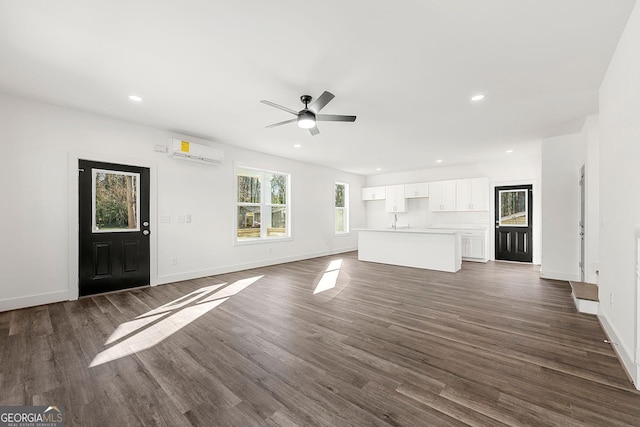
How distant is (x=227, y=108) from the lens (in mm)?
3719

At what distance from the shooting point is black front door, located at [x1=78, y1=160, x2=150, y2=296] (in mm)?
3932

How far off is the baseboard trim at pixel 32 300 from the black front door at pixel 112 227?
225mm

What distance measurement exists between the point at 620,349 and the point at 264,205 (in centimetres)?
590

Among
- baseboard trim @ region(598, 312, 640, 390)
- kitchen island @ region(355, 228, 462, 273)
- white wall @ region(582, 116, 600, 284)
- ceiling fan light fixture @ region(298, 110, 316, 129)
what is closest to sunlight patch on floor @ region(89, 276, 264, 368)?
ceiling fan light fixture @ region(298, 110, 316, 129)

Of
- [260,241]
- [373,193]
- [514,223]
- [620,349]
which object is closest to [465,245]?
[514,223]

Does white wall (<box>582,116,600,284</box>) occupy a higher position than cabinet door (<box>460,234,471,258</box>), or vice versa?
white wall (<box>582,116,600,284</box>)

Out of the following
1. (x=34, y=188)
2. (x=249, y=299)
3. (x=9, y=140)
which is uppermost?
(x=9, y=140)

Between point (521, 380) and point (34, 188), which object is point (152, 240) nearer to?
point (34, 188)

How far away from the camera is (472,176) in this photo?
7477mm

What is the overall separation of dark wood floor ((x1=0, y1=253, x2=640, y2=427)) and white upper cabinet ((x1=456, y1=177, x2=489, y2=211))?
364 cm

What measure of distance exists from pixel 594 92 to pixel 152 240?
→ 6.69 metres

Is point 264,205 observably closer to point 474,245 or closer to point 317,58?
point 317,58

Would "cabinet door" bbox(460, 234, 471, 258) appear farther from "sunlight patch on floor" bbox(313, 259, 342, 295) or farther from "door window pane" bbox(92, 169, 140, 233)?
"door window pane" bbox(92, 169, 140, 233)

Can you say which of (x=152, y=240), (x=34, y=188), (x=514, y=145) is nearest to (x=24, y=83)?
(x=34, y=188)
